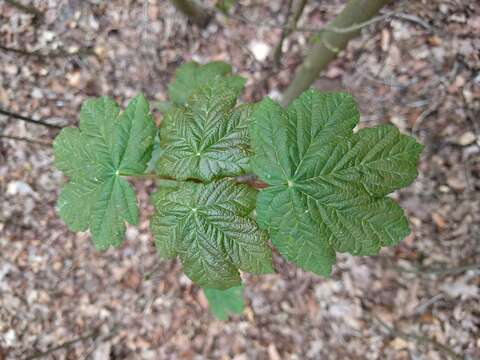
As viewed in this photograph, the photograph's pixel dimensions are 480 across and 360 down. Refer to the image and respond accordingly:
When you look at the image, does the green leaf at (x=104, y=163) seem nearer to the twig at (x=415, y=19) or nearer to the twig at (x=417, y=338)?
the twig at (x=417, y=338)

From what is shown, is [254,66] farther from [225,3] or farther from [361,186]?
[361,186]

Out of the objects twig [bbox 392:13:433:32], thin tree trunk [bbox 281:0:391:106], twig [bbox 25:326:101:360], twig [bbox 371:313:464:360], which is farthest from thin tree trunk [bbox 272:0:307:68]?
twig [bbox 25:326:101:360]

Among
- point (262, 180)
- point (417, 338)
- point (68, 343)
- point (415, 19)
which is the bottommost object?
point (417, 338)

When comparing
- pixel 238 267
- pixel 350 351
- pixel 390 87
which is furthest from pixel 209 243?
pixel 390 87

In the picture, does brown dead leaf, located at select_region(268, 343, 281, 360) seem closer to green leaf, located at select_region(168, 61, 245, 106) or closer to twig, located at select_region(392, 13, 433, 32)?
green leaf, located at select_region(168, 61, 245, 106)

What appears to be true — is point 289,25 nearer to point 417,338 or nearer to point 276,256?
point 276,256

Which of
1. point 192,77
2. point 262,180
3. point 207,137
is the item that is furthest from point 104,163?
point 192,77
